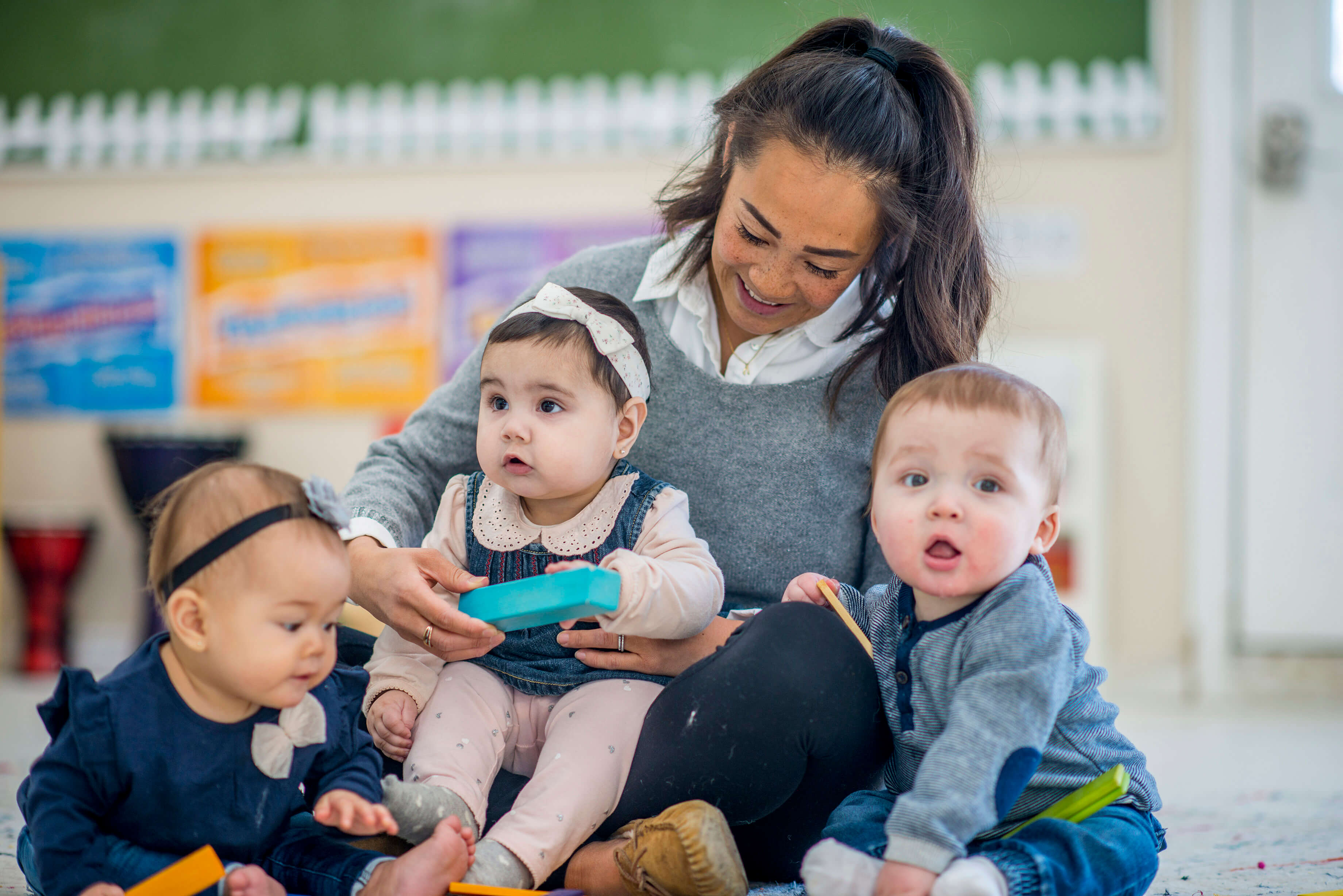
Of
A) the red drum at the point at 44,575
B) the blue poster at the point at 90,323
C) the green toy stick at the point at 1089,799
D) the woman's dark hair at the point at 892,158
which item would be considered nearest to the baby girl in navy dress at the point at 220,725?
the green toy stick at the point at 1089,799

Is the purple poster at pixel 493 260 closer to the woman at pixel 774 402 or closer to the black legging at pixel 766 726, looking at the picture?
the woman at pixel 774 402

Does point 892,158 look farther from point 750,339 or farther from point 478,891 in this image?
point 478,891

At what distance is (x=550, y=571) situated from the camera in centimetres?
107

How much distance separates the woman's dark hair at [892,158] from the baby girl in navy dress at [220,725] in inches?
24.9

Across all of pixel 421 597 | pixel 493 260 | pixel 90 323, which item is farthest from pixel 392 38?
pixel 421 597

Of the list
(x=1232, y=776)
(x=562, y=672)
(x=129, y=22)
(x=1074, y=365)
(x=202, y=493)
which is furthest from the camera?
(x=129, y=22)

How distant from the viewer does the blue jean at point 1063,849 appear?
91 centimetres

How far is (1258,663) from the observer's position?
3.07 meters

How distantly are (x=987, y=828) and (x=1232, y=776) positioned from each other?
129 cm

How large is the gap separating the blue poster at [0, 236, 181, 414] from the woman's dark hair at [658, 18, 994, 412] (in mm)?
2511

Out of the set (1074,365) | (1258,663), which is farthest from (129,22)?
(1258,663)

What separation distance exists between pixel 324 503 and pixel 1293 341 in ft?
9.39

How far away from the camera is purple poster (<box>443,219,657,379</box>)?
10.7ft

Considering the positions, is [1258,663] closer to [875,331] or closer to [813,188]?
[875,331]
